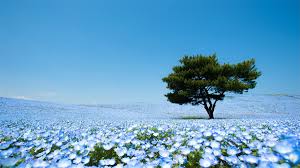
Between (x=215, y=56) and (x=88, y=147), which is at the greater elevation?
(x=215, y=56)

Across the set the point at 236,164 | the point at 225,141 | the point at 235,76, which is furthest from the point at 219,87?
the point at 236,164

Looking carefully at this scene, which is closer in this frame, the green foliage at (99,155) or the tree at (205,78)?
the green foliage at (99,155)

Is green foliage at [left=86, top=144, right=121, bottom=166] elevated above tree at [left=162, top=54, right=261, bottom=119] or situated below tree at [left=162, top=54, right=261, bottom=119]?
below

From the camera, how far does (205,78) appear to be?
1747 cm

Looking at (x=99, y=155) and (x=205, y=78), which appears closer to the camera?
(x=99, y=155)

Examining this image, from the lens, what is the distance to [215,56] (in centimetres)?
1859

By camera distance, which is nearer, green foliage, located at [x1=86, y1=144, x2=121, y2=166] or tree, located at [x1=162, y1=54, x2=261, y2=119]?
green foliage, located at [x1=86, y1=144, x2=121, y2=166]

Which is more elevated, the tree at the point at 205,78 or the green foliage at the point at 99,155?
the tree at the point at 205,78

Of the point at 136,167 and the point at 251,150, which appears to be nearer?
the point at 136,167

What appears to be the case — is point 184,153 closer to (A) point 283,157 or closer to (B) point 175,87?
(A) point 283,157

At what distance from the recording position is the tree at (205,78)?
1669cm

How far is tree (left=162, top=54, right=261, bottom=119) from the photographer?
54.7 ft

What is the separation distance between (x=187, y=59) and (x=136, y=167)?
16.1m

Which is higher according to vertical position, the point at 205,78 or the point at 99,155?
the point at 205,78
